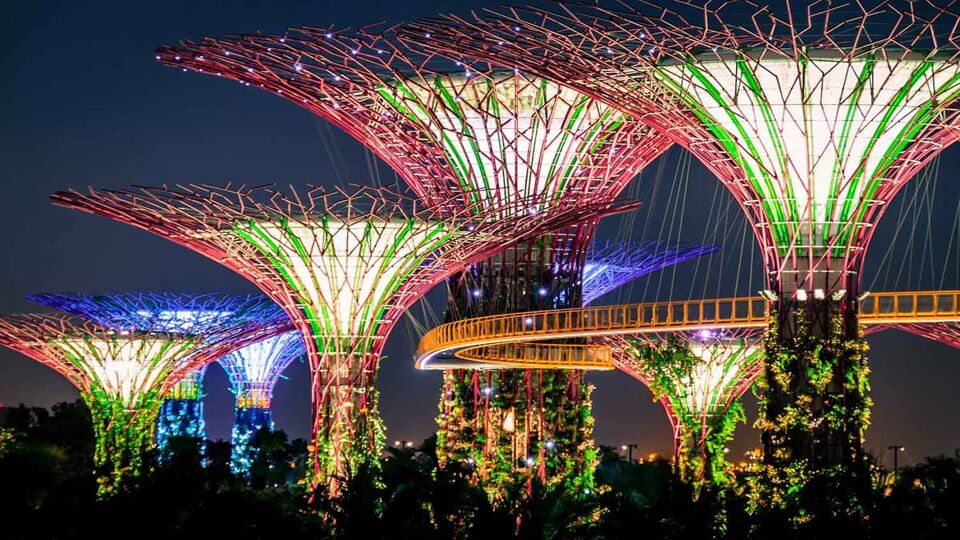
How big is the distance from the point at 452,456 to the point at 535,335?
8364mm

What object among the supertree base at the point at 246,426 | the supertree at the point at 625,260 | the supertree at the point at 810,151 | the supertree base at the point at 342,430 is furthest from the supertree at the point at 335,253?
the supertree base at the point at 246,426

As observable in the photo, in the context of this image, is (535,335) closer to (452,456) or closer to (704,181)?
(452,456)

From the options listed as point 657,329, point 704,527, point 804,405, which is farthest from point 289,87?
point 704,527

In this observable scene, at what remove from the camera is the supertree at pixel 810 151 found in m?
43.0

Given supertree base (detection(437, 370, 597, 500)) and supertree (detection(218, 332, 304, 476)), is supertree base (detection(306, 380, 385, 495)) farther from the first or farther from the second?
supertree (detection(218, 332, 304, 476))

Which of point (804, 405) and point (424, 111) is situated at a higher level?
point (424, 111)

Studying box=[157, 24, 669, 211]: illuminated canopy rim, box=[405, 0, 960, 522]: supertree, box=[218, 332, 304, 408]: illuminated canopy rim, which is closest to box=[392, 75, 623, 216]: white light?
box=[157, 24, 669, 211]: illuminated canopy rim

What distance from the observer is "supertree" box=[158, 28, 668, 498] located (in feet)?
192

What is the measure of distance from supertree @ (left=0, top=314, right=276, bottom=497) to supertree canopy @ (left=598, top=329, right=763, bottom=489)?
19.9 meters

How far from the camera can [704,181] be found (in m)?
96.2

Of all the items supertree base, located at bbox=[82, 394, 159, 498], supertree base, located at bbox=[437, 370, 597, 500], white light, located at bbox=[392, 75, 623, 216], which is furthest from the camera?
supertree base, located at bbox=[82, 394, 159, 498]

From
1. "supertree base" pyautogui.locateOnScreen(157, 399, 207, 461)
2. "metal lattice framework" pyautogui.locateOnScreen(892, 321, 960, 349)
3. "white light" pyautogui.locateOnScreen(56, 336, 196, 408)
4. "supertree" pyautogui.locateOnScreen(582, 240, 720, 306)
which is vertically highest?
"supertree" pyautogui.locateOnScreen(582, 240, 720, 306)

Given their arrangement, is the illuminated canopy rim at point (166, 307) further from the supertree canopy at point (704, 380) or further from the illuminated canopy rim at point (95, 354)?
the supertree canopy at point (704, 380)

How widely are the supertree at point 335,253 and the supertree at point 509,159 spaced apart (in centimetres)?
210
